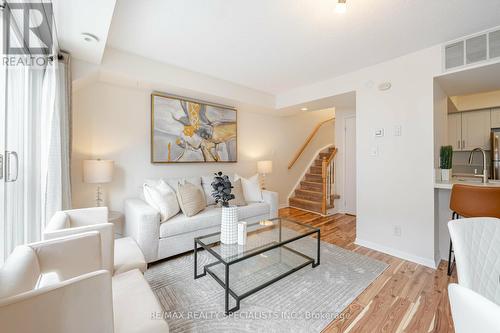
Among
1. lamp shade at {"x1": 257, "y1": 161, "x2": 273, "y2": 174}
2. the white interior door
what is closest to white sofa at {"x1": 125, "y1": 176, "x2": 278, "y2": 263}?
lamp shade at {"x1": 257, "y1": 161, "x2": 273, "y2": 174}

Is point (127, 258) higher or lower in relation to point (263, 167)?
lower

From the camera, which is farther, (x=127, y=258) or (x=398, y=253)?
→ (x=398, y=253)

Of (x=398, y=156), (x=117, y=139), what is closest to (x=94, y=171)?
(x=117, y=139)

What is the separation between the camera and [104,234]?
1488mm

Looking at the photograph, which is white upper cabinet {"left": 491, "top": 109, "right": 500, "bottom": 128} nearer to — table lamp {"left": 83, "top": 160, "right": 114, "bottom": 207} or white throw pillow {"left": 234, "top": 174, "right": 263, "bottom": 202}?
white throw pillow {"left": 234, "top": 174, "right": 263, "bottom": 202}

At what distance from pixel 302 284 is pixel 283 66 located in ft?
8.88

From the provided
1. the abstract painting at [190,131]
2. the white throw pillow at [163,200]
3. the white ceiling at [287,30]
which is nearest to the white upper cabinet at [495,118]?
the white ceiling at [287,30]

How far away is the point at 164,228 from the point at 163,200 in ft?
1.11

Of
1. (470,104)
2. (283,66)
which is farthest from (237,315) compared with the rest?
(470,104)

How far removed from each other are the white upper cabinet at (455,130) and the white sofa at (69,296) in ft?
18.6

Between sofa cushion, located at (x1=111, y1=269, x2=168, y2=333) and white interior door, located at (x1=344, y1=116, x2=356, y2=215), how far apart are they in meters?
4.35

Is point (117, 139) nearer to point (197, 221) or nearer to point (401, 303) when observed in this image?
point (197, 221)

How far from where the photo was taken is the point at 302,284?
1.99m

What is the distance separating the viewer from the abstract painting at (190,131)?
3.20m
